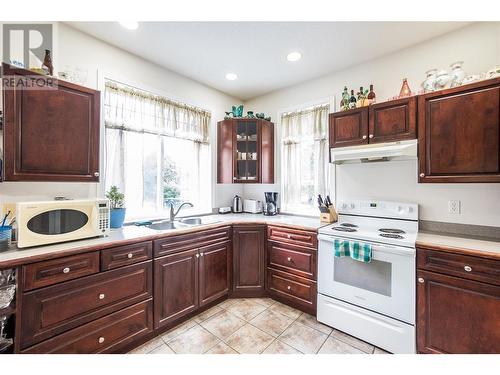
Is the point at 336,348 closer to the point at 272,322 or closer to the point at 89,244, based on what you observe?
the point at 272,322

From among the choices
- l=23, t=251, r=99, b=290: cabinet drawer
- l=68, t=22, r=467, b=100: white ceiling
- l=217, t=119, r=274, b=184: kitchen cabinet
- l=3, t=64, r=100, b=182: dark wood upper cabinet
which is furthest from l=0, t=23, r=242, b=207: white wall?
l=23, t=251, r=99, b=290: cabinet drawer

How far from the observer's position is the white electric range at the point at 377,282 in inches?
66.3

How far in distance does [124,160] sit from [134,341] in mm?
1707

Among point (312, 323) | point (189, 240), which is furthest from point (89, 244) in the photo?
point (312, 323)

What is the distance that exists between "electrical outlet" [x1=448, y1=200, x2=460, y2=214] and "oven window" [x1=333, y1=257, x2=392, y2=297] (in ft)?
2.85

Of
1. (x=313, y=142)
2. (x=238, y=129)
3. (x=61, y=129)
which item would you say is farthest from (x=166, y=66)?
(x=313, y=142)

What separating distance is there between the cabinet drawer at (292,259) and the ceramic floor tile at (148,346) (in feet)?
4.28

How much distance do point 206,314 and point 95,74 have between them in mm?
2670

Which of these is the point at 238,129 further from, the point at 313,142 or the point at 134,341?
the point at 134,341

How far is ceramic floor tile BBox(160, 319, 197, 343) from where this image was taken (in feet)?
6.28

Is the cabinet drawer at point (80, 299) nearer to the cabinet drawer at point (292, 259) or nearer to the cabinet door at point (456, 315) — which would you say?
the cabinet drawer at point (292, 259)

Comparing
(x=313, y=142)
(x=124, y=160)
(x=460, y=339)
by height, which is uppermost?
(x=313, y=142)

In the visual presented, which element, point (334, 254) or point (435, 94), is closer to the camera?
point (435, 94)

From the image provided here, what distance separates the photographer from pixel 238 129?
3072 mm
